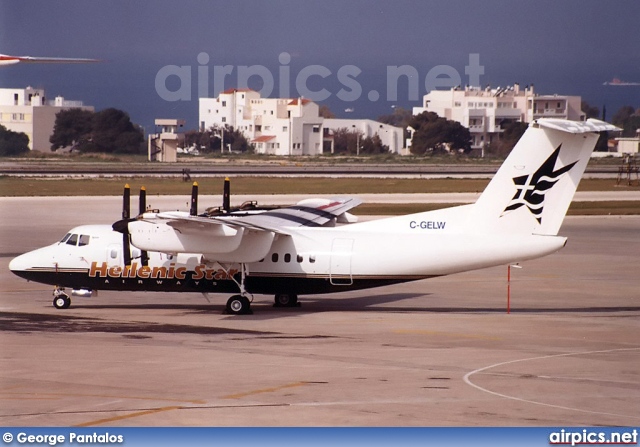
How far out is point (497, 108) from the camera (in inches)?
6727

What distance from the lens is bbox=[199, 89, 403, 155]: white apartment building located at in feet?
554

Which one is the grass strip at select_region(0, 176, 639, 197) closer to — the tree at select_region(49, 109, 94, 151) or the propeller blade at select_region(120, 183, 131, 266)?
the propeller blade at select_region(120, 183, 131, 266)

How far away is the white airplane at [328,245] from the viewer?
25.6 metres

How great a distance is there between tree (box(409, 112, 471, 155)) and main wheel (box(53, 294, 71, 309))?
132670 millimetres

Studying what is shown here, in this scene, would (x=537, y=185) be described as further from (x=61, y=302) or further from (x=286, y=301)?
(x=61, y=302)

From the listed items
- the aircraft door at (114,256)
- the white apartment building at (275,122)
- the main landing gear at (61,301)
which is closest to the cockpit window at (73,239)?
the aircraft door at (114,256)

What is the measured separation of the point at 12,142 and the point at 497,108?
8129 centimetres

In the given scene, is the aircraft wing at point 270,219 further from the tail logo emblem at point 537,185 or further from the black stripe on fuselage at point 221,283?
the tail logo emblem at point 537,185

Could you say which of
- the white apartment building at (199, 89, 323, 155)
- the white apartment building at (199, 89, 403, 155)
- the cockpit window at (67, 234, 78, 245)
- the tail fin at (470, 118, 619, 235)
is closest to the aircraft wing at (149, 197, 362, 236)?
the cockpit window at (67, 234, 78, 245)

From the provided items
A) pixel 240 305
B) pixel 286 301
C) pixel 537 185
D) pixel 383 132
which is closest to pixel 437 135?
pixel 383 132

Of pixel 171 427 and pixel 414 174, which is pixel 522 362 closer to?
pixel 171 427

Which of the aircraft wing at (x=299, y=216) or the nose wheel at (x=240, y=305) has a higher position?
the aircraft wing at (x=299, y=216)

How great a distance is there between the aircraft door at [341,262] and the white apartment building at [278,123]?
139708mm

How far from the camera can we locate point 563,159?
83.7 feet
